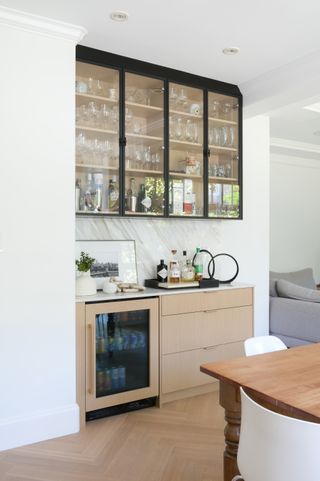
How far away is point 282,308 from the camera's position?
443 cm

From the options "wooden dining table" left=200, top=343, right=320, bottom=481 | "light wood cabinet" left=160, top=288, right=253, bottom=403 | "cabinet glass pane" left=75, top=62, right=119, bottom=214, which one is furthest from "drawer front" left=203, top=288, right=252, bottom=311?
"wooden dining table" left=200, top=343, right=320, bottom=481

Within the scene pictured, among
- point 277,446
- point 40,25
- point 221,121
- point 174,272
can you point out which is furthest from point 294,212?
point 277,446

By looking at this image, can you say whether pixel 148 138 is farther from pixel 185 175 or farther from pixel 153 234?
pixel 153 234

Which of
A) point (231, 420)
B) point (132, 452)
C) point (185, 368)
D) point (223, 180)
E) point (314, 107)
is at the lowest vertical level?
point (132, 452)

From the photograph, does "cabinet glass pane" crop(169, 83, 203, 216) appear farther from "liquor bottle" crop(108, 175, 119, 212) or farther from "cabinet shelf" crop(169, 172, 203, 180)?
"liquor bottle" crop(108, 175, 119, 212)

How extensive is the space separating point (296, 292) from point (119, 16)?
3160 mm

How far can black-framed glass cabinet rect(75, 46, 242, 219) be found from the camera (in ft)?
10.5

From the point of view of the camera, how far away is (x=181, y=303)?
3346 millimetres

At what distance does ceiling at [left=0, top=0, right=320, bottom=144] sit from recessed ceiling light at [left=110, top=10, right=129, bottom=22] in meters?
0.03

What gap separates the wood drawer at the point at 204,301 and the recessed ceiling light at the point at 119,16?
191cm

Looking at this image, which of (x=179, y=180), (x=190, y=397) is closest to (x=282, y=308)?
(x=190, y=397)

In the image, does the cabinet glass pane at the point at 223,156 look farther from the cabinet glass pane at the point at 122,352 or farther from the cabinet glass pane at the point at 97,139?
the cabinet glass pane at the point at 122,352

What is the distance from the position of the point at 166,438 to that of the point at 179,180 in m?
1.98

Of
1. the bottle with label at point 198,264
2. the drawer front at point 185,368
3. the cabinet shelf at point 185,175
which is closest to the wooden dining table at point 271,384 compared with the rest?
the drawer front at point 185,368
